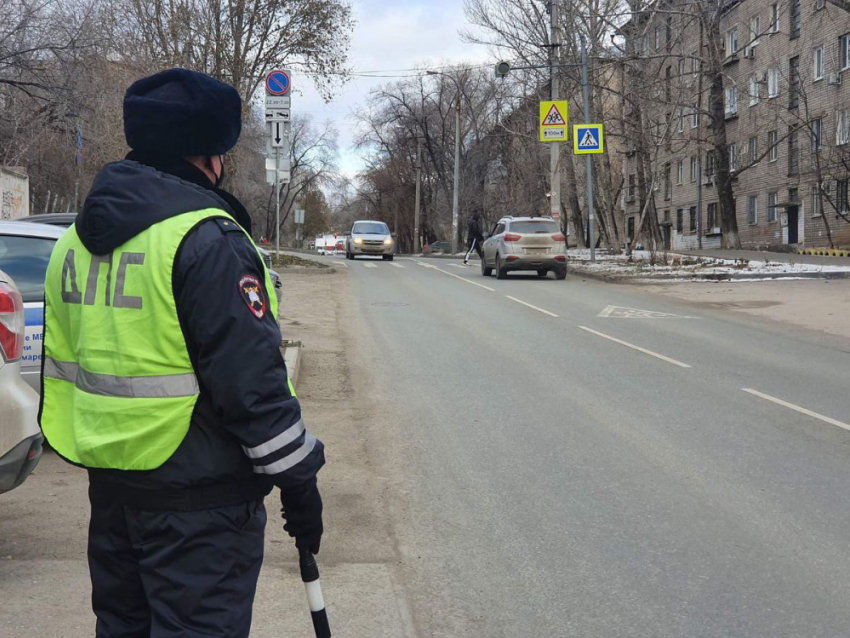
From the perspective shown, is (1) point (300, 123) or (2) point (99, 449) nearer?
(2) point (99, 449)

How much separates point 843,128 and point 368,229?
1805 centimetres

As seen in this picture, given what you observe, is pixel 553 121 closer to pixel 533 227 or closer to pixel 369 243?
pixel 533 227

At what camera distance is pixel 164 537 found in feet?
7.31

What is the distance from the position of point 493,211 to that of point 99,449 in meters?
60.2

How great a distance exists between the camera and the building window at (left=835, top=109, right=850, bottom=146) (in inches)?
1342

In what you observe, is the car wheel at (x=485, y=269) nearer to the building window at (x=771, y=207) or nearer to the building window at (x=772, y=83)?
the building window at (x=771, y=207)

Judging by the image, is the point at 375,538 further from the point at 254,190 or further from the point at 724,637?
the point at 254,190

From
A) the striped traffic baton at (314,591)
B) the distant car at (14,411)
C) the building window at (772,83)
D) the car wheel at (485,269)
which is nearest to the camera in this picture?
the striped traffic baton at (314,591)

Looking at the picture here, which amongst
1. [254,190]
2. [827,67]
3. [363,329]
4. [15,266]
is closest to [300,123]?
[254,190]

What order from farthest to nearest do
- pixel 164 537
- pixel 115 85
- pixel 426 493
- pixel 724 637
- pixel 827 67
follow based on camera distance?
pixel 827 67 < pixel 115 85 < pixel 426 493 < pixel 724 637 < pixel 164 537

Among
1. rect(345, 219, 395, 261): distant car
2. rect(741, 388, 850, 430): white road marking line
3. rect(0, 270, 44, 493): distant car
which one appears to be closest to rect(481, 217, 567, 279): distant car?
rect(345, 219, 395, 261): distant car

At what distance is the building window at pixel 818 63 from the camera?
130 feet

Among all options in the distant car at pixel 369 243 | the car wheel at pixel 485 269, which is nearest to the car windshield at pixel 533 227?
the car wheel at pixel 485 269

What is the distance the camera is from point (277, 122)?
67.8 feet
